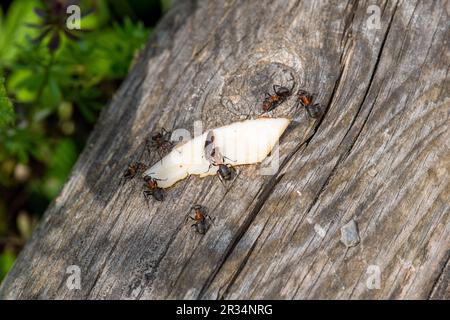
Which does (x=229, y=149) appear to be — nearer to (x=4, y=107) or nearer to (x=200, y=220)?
(x=200, y=220)

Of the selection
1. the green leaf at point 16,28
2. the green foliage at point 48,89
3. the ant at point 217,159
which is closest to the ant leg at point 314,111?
the ant at point 217,159

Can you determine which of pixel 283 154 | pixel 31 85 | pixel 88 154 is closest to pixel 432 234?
pixel 283 154

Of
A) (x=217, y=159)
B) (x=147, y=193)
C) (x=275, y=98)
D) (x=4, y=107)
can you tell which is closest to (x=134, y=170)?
(x=147, y=193)

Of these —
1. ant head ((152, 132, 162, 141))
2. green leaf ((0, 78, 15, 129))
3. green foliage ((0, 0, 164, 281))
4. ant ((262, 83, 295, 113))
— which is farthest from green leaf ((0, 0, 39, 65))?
ant ((262, 83, 295, 113))

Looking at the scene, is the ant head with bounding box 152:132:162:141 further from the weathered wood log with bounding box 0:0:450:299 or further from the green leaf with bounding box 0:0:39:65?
the green leaf with bounding box 0:0:39:65

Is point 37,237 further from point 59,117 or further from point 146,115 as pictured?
point 59,117

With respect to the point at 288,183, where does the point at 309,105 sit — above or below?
above
